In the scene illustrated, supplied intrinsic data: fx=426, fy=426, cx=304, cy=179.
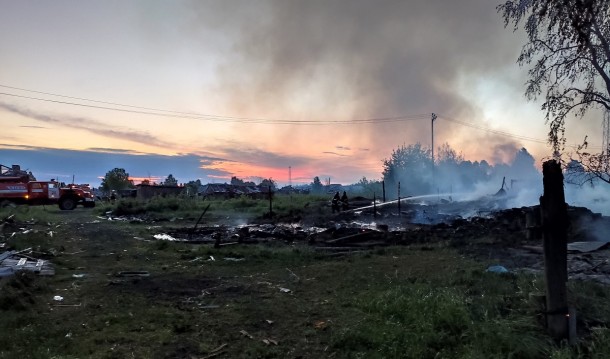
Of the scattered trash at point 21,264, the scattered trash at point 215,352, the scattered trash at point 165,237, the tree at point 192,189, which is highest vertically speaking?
the tree at point 192,189

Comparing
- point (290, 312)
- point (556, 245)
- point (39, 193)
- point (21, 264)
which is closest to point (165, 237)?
point (21, 264)

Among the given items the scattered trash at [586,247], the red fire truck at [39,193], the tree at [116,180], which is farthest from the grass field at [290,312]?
the tree at [116,180]

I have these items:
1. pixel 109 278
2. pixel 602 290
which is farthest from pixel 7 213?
pixel 602 290

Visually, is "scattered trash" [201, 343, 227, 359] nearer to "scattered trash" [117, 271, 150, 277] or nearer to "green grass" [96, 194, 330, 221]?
"scattered trash" [117, 271, 150, 277]

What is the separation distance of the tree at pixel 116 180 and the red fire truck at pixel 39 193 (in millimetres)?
62738

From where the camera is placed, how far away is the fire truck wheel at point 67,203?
35.7 m

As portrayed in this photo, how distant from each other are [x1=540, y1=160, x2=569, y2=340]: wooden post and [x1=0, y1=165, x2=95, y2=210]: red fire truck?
37.0 metres

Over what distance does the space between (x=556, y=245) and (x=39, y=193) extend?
126ft

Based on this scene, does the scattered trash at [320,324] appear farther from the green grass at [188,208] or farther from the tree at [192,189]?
the tree at [192,189]

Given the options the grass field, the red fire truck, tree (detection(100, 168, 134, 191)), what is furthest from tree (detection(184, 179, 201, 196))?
the grass field

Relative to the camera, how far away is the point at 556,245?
432 cm

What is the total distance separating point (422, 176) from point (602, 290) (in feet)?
218

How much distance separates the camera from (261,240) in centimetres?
1542

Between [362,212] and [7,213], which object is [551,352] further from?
[7,213]
